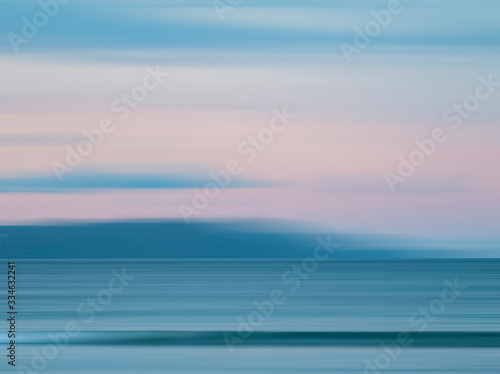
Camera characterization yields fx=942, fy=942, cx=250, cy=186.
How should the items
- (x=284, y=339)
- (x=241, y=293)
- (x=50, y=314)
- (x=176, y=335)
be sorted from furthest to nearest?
(x=241, y=293) < (x=50, y=314) < (x=176, y=335) < (x=284, y=339)

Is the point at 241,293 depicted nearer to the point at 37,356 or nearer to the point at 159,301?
the point at 159,301

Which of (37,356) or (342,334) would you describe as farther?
(342,334)

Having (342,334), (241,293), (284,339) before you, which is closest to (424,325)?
(342,334)

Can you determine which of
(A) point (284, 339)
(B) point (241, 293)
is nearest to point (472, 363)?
(A) point (284, 339)

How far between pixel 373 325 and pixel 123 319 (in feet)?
12.3

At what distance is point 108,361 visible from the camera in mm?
8414

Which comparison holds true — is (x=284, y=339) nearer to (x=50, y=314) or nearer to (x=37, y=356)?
→ (x=37, y=356)

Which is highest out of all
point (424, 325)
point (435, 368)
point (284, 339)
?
point (424, 325)

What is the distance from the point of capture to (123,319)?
14203 millimetres

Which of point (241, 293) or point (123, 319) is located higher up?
point (241, 293)

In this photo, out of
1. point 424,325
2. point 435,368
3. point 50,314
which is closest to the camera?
point 435,368

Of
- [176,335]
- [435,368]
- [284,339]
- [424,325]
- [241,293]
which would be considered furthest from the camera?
[241,293]

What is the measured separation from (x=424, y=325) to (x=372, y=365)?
5457mm

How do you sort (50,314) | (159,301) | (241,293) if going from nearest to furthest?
(50,314) < (159,301) < (241,293)
